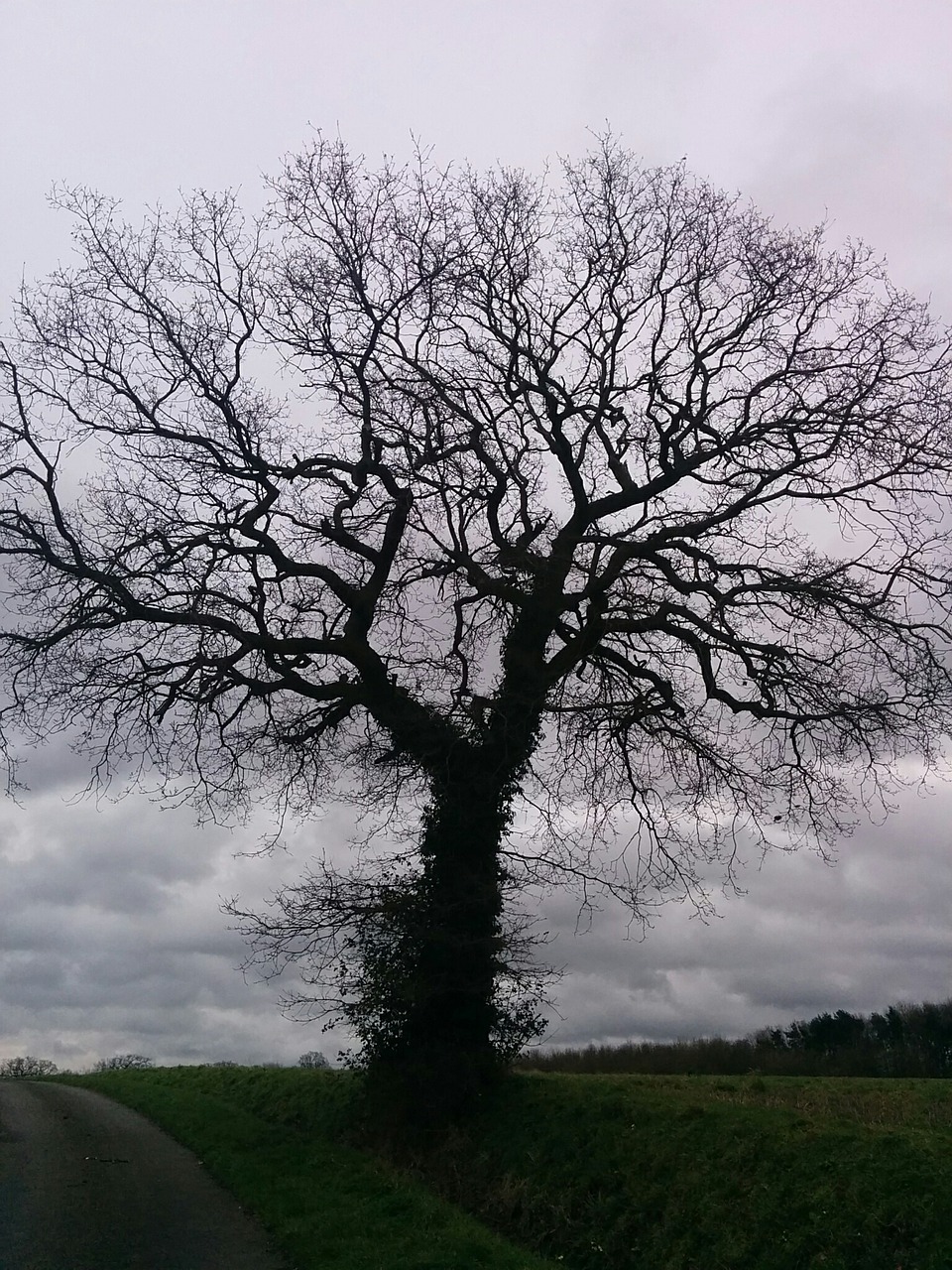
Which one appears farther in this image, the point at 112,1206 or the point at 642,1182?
the point at 112,1206

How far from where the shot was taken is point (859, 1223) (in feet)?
27.3

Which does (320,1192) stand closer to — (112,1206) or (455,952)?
(112,1206)

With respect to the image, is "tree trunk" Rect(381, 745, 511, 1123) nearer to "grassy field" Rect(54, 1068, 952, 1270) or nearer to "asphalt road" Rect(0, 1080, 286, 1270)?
"grassy field" Rect(54, 1068, 952, 1270)

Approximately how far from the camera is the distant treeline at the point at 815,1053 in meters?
15.7

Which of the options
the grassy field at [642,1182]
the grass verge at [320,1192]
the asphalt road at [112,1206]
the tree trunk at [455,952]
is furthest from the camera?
the tree trunk at [455,952]

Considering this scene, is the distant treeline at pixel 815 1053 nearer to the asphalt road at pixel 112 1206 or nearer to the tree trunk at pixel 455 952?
the tree trunk at pixel 455 952

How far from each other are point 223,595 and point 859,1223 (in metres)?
11.5

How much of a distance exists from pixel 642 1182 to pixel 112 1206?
5700 mm

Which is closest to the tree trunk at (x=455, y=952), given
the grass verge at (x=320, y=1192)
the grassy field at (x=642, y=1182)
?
the grassy field at (x=642, y=1182)

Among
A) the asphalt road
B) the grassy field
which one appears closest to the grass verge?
the grassy field

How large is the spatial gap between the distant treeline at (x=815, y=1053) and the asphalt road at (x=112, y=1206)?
206 inches

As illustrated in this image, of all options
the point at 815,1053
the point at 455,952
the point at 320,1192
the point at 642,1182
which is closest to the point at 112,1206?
the point at 320,1192

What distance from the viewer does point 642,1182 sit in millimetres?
10586

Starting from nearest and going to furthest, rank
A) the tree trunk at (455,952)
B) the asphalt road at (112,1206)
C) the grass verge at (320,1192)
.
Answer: the grass verge at (320,1192), the asphalt road at (112,1206), the tree trunk at (455,952)
